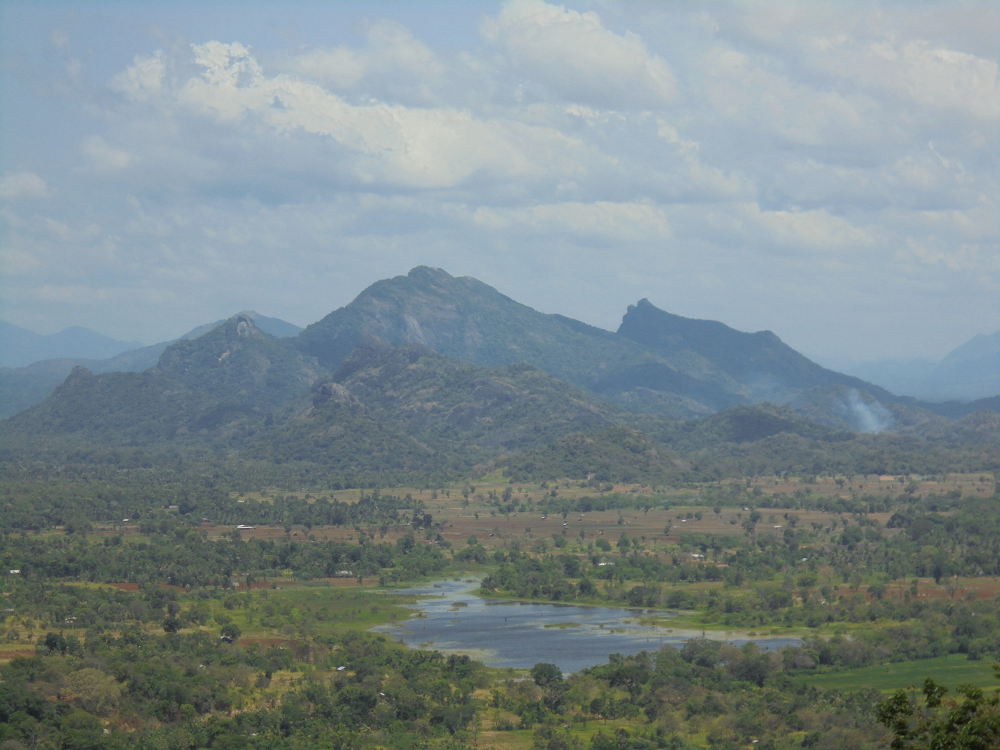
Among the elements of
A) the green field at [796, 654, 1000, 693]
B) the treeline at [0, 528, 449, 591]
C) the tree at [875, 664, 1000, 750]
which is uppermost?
the tree at [875, 664, 1000, 750]

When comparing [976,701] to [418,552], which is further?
[418,552]

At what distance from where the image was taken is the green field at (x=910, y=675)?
9862 centimetres

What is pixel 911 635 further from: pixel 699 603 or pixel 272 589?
pixel 272 589

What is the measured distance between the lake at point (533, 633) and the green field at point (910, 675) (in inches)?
432

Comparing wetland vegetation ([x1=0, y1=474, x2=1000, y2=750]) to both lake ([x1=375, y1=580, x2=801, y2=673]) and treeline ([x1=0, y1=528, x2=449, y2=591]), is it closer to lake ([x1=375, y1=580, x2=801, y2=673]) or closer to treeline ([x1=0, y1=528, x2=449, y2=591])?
treeline ([x1=0, y1=528, x2=449, y2=591])

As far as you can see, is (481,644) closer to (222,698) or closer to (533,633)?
(533,633)

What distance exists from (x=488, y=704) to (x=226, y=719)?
1741cm

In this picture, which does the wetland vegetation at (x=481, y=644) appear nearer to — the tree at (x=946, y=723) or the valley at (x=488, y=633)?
the tree at (x=946, y=723)

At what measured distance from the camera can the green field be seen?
9862cm

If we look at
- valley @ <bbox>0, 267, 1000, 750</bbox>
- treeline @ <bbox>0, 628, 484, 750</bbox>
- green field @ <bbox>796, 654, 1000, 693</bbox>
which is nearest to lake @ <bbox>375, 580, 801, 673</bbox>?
valley @ <bbox>0, 267, 1000, 750</bbox>

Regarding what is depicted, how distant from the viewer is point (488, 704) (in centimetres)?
9306

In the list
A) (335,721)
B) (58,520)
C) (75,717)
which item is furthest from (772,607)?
(58,520)

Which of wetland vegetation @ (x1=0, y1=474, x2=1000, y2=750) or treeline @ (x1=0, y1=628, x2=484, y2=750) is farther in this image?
wetland vegetation @ (x1=0, y1=474, x2=1000, y2=750)

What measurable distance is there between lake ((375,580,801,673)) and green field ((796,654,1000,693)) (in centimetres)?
1097
